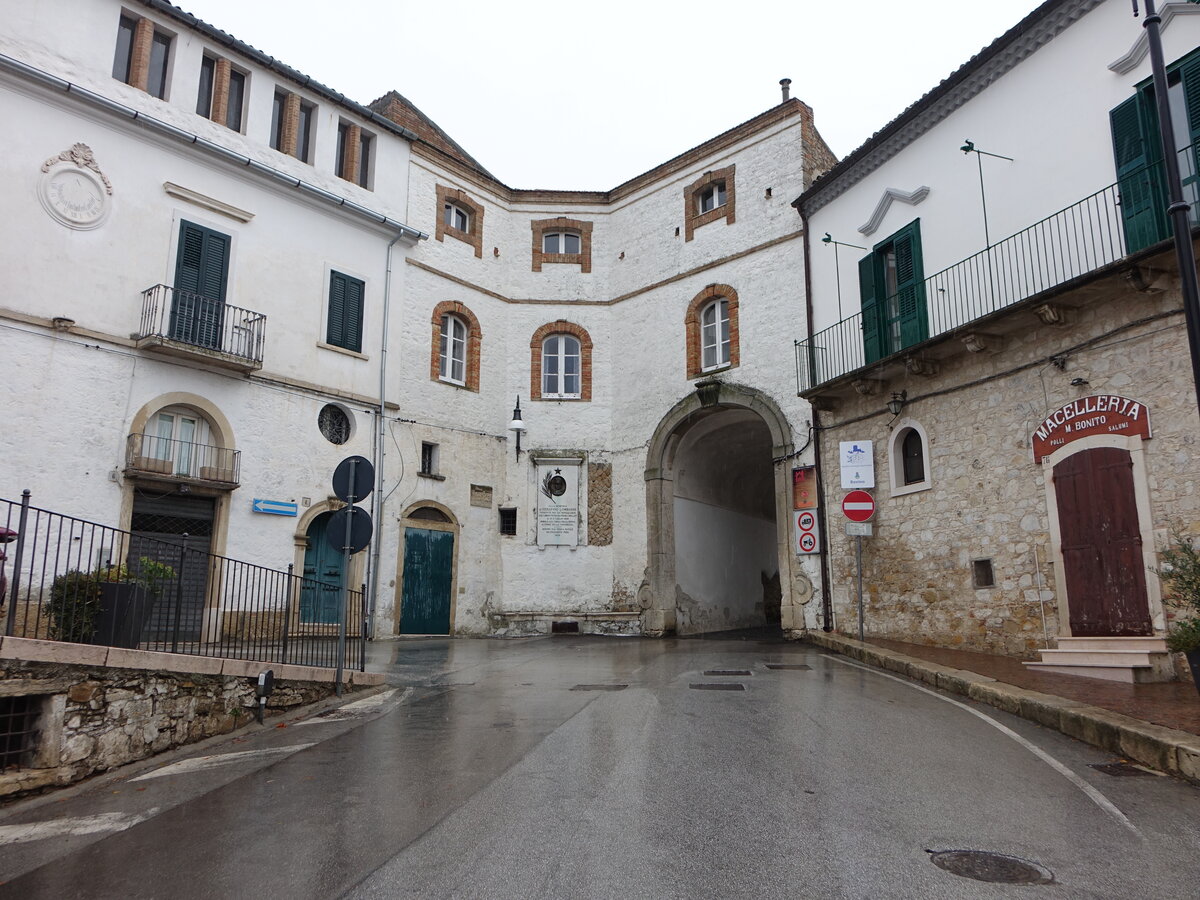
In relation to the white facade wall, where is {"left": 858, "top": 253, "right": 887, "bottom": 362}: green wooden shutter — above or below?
below

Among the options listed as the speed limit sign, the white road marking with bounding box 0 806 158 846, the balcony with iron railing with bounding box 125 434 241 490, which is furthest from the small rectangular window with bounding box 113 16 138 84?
the speed limit sign

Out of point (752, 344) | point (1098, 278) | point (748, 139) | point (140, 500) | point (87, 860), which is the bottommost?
point (87, 860)

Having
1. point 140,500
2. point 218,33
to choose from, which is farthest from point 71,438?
point 218,33

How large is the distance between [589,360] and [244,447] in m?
9.00

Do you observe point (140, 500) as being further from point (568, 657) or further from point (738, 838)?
point (738, 838)

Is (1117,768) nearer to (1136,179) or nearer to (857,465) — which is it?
(1136,179)

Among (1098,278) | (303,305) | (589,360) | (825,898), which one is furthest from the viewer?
(589,360)

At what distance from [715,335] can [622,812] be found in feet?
54.8

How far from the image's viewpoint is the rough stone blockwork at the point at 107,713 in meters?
6.56

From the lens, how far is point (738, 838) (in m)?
4.45

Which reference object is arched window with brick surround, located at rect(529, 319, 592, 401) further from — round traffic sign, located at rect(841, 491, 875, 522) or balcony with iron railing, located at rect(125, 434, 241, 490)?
round traffic sign, located at rect(841, 491, 875, 522)

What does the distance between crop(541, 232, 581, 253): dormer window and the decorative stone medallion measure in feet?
35.1

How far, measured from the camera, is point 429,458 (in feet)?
65.3

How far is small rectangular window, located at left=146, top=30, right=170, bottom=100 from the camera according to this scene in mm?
16312
